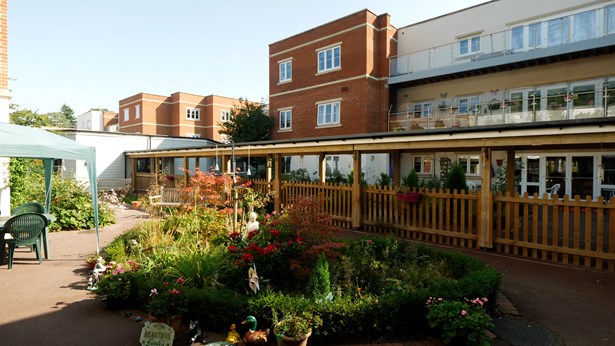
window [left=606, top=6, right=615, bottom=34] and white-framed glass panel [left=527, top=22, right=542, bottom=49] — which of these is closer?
window [left=606, top=6, right=615, bottom=34]

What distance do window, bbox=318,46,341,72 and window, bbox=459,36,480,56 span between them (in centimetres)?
720

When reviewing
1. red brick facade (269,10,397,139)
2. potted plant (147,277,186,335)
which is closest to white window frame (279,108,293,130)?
red brick facade (269,10,397,139)

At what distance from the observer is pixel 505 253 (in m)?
8.04

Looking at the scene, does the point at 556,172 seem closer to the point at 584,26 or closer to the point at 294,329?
the point at 584,26

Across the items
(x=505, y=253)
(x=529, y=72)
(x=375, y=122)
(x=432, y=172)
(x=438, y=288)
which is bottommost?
(x=505, y=253)

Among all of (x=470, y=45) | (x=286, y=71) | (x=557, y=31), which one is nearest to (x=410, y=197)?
(x=557, y=31)

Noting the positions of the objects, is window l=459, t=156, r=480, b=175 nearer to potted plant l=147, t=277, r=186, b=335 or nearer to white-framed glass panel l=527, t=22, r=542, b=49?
white-framed glass panel l=527, t=22, r=542, b=49

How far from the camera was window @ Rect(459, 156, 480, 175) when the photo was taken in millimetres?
19109

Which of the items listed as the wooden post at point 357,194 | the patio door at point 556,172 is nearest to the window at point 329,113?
the wooden post at point 357,194

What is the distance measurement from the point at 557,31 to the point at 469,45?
14.7 feet

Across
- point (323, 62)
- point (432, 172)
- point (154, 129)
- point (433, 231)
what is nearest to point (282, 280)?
point (433, 231)

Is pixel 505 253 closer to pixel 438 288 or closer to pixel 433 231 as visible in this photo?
pixel 433 231

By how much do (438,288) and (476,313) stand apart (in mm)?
794

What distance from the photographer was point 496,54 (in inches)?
673
